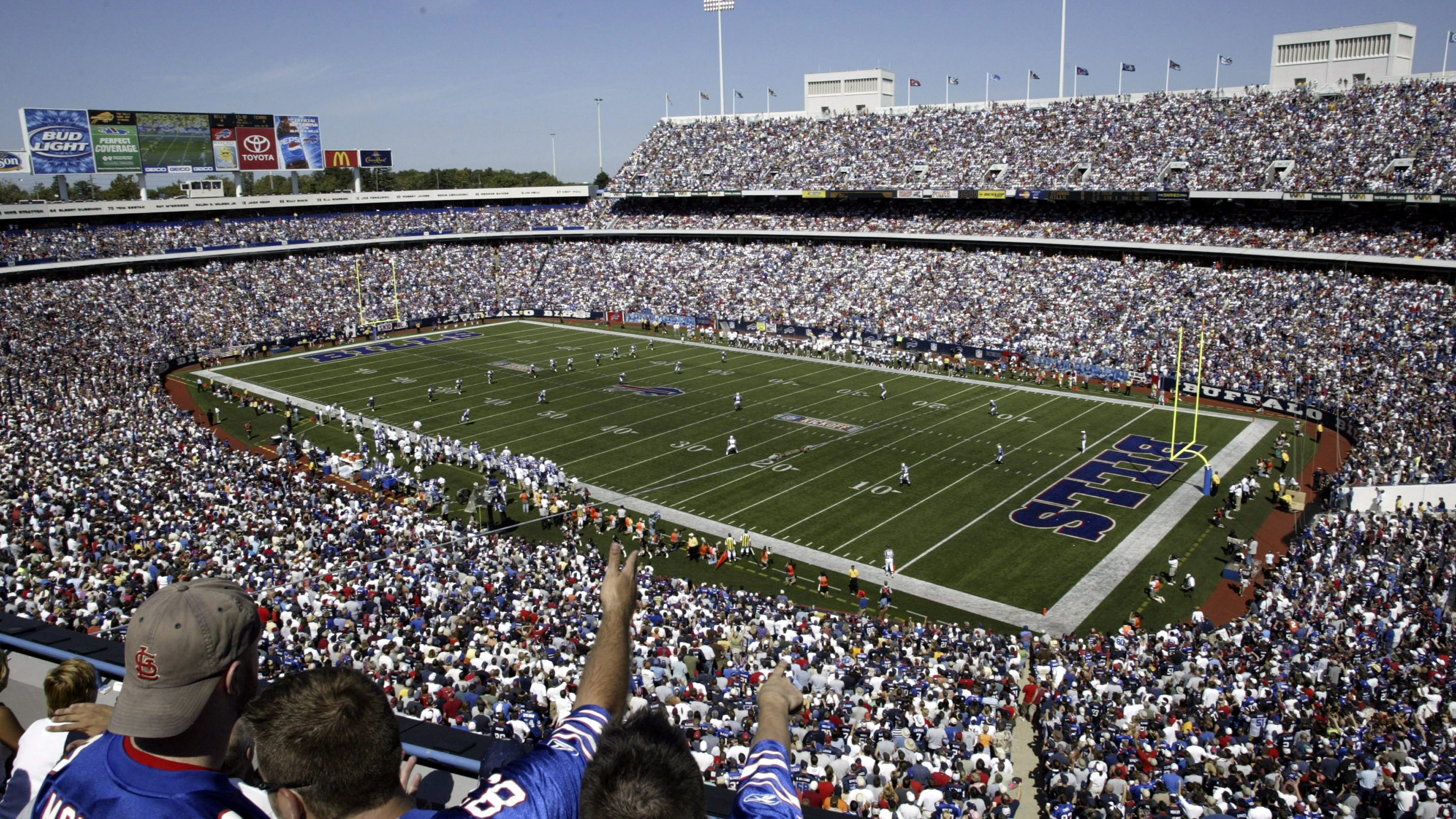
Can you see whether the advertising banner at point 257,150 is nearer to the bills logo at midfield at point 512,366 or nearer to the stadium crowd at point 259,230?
the stadium crowd at point 259,230

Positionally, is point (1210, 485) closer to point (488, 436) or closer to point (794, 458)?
point (794, 458)

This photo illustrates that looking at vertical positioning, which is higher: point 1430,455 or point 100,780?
point 100,780

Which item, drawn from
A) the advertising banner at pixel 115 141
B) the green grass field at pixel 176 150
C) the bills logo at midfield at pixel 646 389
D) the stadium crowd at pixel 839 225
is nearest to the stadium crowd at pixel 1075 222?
the stadium crowd at pixel 839 225

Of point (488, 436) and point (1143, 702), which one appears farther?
point (488, 436)

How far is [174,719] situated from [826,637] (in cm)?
1447

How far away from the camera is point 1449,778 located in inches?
428

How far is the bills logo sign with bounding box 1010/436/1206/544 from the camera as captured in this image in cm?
2573

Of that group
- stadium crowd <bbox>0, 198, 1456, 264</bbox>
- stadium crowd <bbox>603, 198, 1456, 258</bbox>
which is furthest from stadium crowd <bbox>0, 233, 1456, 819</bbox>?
stadium crowd <bbox>0, 198, 1456, 264</bbox>

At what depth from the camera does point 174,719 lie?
2.25m

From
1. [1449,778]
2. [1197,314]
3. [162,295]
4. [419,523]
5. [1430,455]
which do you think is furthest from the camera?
[162,295]

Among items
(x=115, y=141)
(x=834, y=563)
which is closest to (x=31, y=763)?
(x=834, y=563)

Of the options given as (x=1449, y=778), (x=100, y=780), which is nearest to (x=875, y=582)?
(x=1449, y=778)

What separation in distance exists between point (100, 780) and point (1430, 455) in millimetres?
31572

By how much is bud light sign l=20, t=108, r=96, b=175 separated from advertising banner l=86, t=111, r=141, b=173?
395 mm
